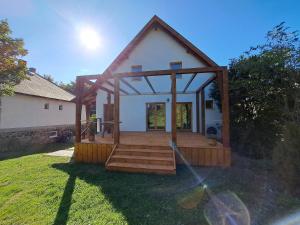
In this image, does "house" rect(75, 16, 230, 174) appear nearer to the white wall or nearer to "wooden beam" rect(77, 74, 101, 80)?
"wooden beam" rect(77, 74, 101, 80)

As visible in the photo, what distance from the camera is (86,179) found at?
551 cm

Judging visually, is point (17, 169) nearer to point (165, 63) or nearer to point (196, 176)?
point (196, 176)

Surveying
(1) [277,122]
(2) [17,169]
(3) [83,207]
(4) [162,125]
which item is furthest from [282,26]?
(2) [17,169]

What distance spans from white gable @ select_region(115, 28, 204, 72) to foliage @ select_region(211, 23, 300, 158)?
2861 millimetres

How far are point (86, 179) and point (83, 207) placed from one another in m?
1.67

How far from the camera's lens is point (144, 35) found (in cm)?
1155

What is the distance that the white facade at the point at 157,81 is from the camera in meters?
11.3

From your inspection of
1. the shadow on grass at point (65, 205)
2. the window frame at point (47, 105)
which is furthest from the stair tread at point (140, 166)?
the window frame at point (47, 105)

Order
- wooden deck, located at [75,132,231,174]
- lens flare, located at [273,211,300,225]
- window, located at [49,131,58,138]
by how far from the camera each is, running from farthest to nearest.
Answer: window, located at [49,131,58,138] < wooden deck, located at [75,132,231,174] < lens flare, located at [273,211,300,225]

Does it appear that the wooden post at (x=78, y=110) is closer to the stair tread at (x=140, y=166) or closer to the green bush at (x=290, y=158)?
the stair tread at (x=140, y=166)

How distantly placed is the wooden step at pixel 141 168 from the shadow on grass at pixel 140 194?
0.21 meters

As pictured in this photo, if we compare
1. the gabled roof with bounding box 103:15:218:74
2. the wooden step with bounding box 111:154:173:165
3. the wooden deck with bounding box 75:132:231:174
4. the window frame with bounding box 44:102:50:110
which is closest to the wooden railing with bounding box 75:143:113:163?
the wooden deck with bounding box 75:132:231:174

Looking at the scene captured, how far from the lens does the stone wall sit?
36.8ft

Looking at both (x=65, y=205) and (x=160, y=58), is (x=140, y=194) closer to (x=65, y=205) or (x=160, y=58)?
(x=65, y=205)
